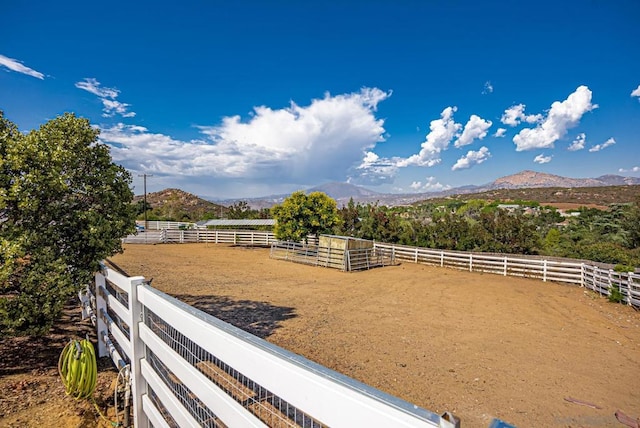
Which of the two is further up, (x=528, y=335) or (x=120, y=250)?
(x=120, y=250)

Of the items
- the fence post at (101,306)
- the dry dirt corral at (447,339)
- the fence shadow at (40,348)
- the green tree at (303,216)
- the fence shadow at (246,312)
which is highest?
the green tree at (303,216)

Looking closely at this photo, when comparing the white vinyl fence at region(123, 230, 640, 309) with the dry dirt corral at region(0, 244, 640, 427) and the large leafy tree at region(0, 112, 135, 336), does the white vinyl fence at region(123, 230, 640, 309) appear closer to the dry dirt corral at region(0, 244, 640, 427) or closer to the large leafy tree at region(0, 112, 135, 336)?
the dry dirt corral at region(0, 244, 640, 427)

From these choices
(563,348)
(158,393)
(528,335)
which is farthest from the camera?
(528,335)

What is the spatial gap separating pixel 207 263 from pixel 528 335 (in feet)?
46.6

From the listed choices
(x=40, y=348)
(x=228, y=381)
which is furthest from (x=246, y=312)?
(x=228, y=381)

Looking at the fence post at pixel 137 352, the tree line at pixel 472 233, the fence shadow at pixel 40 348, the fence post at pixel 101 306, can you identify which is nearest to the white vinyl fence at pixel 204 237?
the tree line at pixel 472 233

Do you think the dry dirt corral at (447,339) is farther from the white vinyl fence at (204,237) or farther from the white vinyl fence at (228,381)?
the white vinyl fence at (204,237)

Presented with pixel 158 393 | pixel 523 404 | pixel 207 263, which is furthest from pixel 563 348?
pixel 207 263

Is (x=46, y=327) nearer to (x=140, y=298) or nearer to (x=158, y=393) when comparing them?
(x=140, y=298)

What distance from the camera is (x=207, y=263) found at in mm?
17031

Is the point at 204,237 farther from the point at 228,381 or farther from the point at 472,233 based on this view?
the point at 228,381

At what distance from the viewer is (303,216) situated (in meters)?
22.3

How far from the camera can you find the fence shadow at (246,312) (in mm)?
7297

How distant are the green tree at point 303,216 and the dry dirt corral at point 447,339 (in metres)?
8.18
